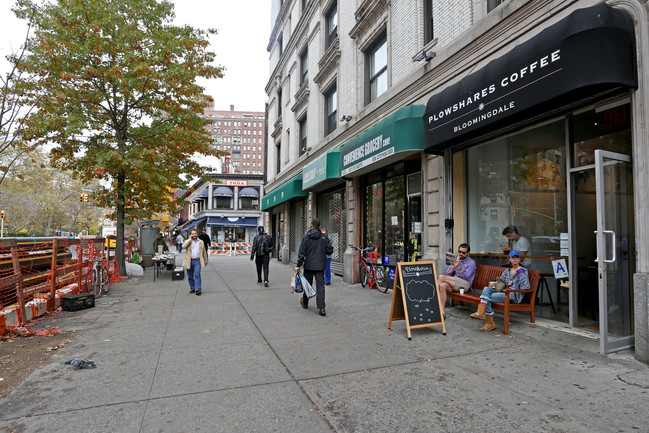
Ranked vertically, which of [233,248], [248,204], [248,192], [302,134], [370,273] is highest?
[248,192]

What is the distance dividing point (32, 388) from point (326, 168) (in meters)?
9.16

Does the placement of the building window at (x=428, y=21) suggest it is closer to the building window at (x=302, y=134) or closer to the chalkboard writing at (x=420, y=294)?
the chalkboard writing at (x=420, y=294)

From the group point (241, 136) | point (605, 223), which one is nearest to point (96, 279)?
point (605, 223)

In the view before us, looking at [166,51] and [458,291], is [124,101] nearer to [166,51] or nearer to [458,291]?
[166,51]

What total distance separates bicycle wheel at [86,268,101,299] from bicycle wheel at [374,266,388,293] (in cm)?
704

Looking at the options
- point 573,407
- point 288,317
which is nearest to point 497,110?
point 573,407

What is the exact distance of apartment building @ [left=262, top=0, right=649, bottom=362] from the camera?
4.41 meters

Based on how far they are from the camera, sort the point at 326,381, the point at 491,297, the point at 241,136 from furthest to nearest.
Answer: the point at 241,136
the point at 491,297
the point at 326,381

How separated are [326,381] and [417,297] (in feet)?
7.61

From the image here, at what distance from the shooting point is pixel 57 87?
11656 millimetres

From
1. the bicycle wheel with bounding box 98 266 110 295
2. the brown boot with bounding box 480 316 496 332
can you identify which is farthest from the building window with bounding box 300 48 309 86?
the brown boot with bounding box 480 316 496 332

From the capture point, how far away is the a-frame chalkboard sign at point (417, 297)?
5.51 metres

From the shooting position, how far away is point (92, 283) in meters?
9.20

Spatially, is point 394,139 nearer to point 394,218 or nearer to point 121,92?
point 394,218
